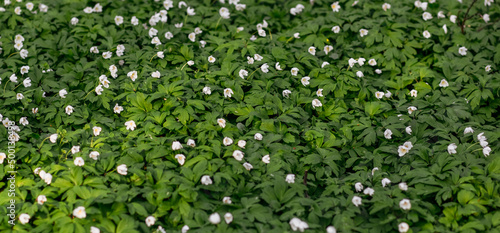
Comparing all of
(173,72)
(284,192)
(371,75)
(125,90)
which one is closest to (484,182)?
(284,192)

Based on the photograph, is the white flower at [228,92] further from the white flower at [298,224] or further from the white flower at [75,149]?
the white flower at [298,224]

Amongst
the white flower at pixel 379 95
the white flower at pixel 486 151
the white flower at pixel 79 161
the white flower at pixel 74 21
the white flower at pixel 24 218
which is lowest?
the white flower at pixel 379 95

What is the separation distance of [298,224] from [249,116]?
127cm

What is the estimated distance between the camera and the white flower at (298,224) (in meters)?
3.11

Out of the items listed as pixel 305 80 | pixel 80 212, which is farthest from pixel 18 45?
pixel 305 80

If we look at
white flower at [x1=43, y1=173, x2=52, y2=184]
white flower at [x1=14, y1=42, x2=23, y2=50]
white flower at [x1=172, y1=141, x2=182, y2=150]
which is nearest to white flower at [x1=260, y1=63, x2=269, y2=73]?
A: white flower at [x1=172, y1=141, x2=182, y2=150]

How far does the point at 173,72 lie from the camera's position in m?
4.59

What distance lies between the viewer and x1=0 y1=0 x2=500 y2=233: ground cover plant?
10.9ft

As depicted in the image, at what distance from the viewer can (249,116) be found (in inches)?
162

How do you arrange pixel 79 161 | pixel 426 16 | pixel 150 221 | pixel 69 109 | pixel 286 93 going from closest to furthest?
pixel 150 221
pixel 79 161
pixel 69 109
pixel 286 93
pixel 426 16

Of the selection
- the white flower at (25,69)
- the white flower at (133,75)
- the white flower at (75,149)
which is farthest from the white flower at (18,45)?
the white flower at (75,149)

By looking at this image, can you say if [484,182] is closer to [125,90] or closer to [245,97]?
[245,97]

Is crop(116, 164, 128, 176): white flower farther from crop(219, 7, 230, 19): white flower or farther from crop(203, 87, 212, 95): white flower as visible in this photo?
crop(219, 7, 230, 19): white flower

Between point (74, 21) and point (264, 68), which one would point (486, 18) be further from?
point (74, 21)
